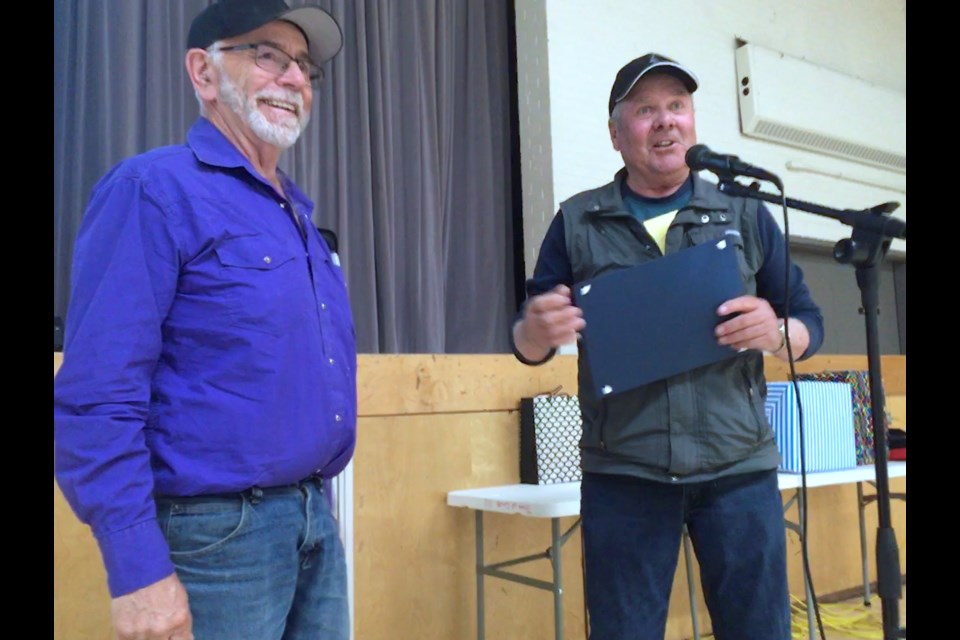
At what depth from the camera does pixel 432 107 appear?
3260 millimetres

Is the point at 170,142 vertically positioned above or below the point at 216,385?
above

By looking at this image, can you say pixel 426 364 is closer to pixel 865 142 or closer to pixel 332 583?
pixel 332 583

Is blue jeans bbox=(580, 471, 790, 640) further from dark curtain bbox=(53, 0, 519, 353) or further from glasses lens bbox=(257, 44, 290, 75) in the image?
dark curtain bbox=(53, 0, 519, 353)

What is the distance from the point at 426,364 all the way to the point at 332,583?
1.48 metres

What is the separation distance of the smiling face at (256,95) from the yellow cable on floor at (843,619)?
2764 millimetres

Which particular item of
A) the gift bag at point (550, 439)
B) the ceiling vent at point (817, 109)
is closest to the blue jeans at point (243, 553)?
the gift bag at point (550, 439)

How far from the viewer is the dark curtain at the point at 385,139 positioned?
2.48 meters

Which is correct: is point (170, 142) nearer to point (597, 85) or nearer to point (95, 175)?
point (95, 175)

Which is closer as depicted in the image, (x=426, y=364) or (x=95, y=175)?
(x=95, y=175)

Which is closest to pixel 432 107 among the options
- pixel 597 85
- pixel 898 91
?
pixel 597 85

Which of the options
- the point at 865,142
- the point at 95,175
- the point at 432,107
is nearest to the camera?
the point at 95,175

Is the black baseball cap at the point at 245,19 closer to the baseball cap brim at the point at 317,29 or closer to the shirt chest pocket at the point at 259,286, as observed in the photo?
→ the baseball cap brim at the point at 317,29
